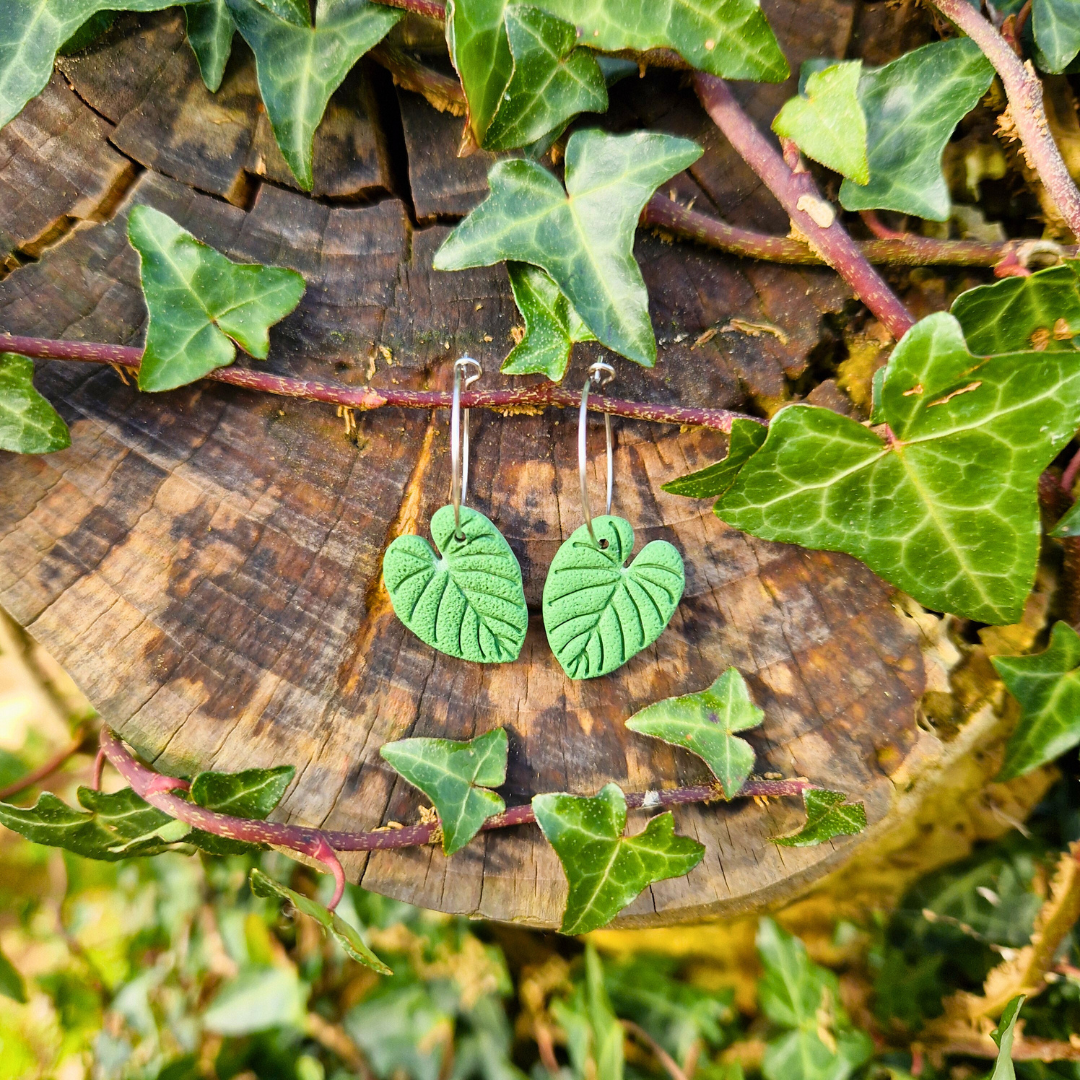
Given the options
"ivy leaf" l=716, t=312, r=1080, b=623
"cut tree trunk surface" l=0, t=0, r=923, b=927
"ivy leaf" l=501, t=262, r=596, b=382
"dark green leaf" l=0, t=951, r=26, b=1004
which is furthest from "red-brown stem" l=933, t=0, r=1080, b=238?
"dark green leaf" l=0, t=951, r=26, b=1004

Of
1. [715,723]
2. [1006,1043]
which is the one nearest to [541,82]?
[715,723]

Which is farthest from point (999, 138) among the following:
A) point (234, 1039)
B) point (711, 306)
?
point (234, 1039)

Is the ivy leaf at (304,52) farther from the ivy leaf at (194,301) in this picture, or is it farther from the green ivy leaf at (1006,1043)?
the green ivy leaf at (1006,1043)

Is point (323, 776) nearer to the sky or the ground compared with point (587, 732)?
nearer to the sky

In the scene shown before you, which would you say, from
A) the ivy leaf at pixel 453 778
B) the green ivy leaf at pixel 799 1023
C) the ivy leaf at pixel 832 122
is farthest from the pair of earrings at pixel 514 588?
the green ivy leaf at pixel 799 1023

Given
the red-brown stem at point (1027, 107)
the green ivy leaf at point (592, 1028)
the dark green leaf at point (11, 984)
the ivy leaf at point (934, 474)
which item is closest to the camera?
the ivy leaf at point (934, 474)

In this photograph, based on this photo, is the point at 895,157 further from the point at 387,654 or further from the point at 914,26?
the point at 387,654
